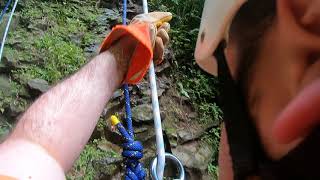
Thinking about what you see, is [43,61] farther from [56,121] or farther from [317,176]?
[317,176]

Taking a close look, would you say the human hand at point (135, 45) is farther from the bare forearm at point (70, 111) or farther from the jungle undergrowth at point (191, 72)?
the jungle undergrowth at point (191, 72)

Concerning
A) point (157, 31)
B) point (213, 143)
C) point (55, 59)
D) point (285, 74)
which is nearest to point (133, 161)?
point (157, 31)

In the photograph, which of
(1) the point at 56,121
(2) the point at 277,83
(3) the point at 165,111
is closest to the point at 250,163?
(2) the point at 277,83

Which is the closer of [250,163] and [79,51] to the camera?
[250,163]

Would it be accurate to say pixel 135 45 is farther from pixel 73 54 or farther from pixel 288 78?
pixel 73 54

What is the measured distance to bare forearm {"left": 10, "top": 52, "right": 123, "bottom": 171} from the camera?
113cm

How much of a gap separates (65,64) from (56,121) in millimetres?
2234

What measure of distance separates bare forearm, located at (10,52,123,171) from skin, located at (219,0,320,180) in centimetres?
65

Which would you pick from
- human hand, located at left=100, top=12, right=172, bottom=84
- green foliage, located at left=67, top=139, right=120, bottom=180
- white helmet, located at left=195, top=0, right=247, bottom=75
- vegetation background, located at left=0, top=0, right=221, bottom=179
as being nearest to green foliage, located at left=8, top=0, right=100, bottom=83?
vegetation background, located at left=0, top=0, right=221, bottom=179

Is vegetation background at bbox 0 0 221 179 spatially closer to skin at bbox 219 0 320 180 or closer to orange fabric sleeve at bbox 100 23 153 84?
orange fabric sleeve at bbox 100 23 153 84

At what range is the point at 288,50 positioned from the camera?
51cm

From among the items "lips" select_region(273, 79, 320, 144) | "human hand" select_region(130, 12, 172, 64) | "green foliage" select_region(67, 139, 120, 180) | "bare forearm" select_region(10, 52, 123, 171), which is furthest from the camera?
"green foliage" select_region(67, 139, 120, 180)

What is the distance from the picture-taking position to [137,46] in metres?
1.54

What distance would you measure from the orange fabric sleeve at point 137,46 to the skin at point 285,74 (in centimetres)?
93
